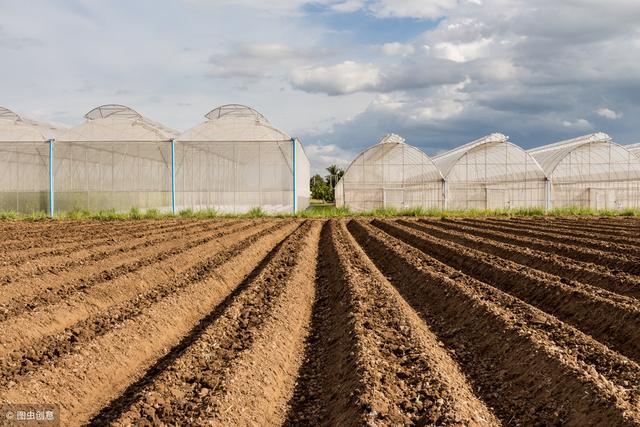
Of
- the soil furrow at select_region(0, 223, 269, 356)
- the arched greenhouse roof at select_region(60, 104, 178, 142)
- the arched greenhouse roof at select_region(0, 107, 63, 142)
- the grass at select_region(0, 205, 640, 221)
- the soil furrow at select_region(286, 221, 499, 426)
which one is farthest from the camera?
the arched greenhouse roof at select_region(0, 107, 63, 142)

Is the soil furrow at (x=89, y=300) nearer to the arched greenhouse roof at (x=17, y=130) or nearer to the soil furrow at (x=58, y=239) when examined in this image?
the soil furrow at (x=58, y=239)

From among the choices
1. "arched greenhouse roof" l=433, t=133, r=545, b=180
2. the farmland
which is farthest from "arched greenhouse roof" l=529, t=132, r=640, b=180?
the farmland

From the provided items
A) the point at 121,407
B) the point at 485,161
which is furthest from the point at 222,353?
the point at 485,161

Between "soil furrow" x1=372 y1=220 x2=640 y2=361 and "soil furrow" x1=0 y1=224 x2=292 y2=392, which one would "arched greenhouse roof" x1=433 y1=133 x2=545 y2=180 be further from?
"soil furrow" x1=0 y1=224 x2=292 y2=392

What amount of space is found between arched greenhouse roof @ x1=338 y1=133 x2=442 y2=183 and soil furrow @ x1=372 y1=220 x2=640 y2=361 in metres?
20.5

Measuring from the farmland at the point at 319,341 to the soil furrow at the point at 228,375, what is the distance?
0.02m

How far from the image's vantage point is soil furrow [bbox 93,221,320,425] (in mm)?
4273

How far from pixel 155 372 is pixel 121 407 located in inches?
34.1

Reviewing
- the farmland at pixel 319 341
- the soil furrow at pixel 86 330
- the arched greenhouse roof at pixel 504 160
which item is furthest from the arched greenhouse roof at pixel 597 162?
the soil furrow at pixel 86 330

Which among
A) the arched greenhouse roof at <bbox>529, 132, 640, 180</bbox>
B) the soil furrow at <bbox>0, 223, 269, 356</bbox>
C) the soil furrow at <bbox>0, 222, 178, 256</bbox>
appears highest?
the arched greenhouse roof at <bbox>529, 132, 640, 180</bbox>

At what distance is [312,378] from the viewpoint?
213 inches

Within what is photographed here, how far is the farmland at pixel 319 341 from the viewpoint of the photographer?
4.45 meters

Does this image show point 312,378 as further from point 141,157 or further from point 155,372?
point 141,157

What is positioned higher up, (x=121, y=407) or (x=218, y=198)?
(x=218, y=198)
